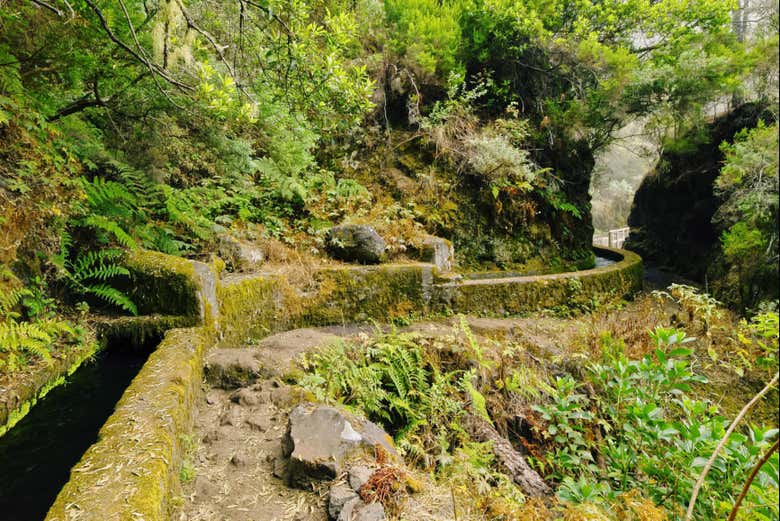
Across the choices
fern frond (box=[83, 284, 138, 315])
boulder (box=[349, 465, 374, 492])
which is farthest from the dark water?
boulder (box=[349, 465, 374, 492])

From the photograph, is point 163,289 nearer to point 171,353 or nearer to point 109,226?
point 109,226

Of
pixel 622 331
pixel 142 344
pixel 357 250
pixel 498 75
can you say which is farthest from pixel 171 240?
pixel 498 75

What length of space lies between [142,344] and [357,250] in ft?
12.1

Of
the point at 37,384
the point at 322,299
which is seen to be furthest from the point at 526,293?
the point at 37,384

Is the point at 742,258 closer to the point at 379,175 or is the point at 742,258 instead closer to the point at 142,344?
the point at 379,175

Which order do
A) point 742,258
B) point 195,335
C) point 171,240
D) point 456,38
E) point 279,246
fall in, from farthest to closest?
point 456,38 < point 742,258 < point 279,246 < point 171,240 < point 195,335

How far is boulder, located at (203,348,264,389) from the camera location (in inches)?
148

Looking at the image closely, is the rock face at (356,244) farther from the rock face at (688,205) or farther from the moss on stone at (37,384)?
the rock face at (688,205)

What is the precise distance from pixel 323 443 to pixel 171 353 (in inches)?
71.5

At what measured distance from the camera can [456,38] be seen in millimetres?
9203

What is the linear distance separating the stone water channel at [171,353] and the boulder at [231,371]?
115mm

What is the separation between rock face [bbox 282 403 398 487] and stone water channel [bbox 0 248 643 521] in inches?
29.5

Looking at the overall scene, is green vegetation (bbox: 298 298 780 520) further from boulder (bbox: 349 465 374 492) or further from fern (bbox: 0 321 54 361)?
fern (bbox: 0 321 54 361)

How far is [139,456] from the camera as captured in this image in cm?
216
